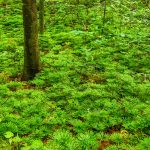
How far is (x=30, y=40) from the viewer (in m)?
10.3

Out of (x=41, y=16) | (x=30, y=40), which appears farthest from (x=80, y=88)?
(x=41, y=16)

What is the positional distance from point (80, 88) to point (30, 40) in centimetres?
242

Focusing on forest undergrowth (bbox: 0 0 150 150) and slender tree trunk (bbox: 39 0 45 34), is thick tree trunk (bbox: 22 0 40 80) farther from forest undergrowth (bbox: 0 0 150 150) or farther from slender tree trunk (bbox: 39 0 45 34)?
slender tree trunk (bbox: 39 0 45 34)

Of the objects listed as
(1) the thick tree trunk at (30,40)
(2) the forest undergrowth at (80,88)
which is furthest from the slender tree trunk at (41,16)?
(1) the thick tree trunk at (30,40)

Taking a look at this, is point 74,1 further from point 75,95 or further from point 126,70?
point 75,95

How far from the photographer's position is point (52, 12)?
19.1 metres

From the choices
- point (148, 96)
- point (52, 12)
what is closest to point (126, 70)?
point (148, 96)

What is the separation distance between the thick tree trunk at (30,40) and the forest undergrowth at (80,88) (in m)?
0.32

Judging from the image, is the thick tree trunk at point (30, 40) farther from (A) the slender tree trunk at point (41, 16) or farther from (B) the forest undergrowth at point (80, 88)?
(A) the slender tree trunk at point (41, 16)

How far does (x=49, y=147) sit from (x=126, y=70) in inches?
206

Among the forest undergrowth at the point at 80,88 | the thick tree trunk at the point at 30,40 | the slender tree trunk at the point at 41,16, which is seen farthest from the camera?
the slender tree trunk at the point at 41,16

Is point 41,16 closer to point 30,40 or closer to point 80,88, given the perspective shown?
point 30,40

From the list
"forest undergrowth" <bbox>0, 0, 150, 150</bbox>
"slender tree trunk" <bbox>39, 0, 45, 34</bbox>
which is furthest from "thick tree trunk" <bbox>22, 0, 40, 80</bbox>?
"slender tree trunk" <bbox>39, 0, 45, 34</bbox>

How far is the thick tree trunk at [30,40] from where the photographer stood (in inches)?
389
